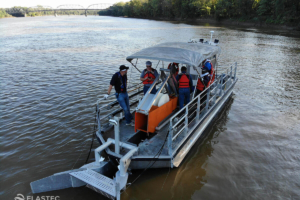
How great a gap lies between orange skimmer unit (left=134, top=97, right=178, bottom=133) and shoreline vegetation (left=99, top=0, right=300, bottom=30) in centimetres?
4782

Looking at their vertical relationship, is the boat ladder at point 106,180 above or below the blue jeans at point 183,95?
below

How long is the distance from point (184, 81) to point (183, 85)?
142 mm

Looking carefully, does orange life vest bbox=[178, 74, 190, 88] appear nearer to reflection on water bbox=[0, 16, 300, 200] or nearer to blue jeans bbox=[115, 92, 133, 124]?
blue jeans bbox=[115, 92, 133, 124]

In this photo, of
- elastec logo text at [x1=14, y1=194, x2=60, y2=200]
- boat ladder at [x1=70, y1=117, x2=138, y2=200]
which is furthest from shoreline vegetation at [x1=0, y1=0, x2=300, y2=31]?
elastec logo text at [x1=14, y1=194, x2=60, y2=200]

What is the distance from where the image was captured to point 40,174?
618 cm

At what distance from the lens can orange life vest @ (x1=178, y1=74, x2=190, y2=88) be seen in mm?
6957

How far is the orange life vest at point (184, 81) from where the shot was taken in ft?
22.8

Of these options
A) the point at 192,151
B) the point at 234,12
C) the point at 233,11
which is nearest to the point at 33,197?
the point at 192,151

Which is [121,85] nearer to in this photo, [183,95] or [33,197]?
[183,95]

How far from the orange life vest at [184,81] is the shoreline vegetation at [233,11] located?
46.9 m

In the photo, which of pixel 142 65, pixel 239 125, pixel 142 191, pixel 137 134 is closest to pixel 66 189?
pixel 142 191

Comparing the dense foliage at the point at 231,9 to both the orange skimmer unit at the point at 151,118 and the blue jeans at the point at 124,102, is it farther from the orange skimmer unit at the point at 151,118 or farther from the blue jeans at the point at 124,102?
the blue jeans at the point at 124,102

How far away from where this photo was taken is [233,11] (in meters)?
63.0

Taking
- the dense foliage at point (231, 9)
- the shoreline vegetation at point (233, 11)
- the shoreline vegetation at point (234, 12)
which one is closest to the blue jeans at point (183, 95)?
the shoreline vegetation at point (233, 11)
